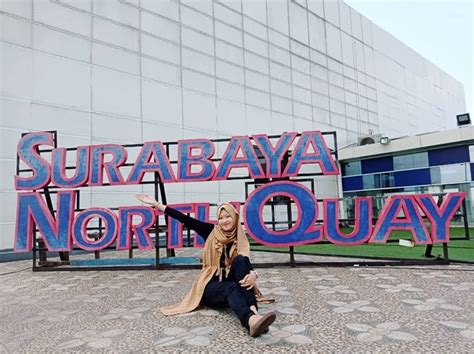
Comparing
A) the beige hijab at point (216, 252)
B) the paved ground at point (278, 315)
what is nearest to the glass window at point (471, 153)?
the paved ground at point (278, 315)

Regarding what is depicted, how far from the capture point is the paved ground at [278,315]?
308cm

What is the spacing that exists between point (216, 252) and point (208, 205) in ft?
10.1

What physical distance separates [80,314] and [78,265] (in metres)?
3.74

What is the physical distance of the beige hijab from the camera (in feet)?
13.1

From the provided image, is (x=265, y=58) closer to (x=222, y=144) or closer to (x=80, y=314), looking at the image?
(x=222, y=144)

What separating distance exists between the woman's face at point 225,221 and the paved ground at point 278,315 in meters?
1.00

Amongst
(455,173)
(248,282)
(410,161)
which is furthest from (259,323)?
(410,161)

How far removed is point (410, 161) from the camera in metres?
19.5

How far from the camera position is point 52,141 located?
7.33 metres

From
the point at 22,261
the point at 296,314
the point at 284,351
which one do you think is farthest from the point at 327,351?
the point at 22,261

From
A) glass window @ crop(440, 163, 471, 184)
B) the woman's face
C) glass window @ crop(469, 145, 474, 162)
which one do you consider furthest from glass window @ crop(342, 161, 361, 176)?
the woman's face

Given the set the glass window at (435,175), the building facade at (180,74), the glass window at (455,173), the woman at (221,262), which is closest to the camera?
the woman at (221,262)

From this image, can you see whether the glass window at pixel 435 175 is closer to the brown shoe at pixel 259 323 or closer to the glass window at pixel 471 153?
the glass window at pixel 471 153

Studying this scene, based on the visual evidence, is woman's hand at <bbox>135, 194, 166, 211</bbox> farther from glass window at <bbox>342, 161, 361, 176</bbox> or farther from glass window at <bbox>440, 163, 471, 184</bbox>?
glass window at <bbox>342, 161, 361, 176</bbox>
